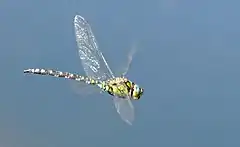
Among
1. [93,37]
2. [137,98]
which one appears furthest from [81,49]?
[137,98]

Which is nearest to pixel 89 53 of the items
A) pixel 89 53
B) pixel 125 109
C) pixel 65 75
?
pixel 89 53

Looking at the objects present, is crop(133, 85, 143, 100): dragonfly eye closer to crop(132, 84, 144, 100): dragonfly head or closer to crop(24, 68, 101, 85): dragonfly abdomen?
crop(132, 84, 144, 100): dragonfly head

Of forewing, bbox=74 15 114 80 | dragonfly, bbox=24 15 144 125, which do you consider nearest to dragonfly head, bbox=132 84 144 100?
dragonfly, bbox=24 15 144 125

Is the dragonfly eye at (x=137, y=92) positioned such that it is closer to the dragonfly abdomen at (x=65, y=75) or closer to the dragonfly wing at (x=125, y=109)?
the dragonfly wing at (x=125, y=109)

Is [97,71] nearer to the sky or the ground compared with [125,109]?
nearer to the sky

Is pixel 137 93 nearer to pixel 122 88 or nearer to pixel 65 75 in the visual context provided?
pixel 122 88
